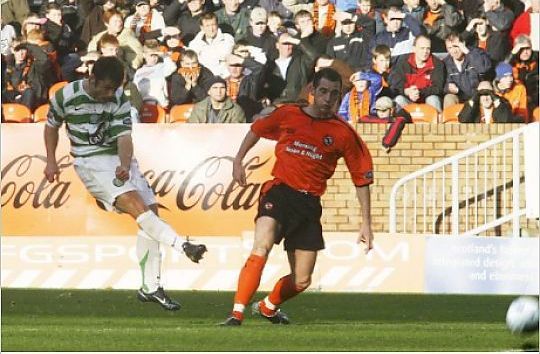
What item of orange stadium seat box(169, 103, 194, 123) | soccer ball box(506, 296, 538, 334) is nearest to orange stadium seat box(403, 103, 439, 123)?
orange stadium seat box(169, 103, 194, 123)

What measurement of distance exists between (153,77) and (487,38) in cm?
466

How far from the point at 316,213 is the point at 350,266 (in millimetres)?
6420

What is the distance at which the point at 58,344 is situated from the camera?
37.0ft

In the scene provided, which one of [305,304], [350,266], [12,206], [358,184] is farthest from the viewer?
[12,206]

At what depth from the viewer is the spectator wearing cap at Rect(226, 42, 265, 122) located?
912 inches

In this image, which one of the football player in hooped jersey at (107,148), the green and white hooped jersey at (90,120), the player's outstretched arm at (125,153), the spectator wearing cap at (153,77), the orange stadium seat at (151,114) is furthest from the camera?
the spectator wearing cap at (153,77)

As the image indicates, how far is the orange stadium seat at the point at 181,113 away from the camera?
2344 cm

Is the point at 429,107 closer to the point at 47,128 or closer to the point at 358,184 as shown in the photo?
the point at 47,128

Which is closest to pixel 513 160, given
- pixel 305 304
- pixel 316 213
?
pixel 305 304

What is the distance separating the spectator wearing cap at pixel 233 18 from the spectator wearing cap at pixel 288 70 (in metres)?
0.76

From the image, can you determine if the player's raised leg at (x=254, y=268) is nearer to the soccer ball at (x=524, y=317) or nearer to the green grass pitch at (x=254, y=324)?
the green grass pitch at (x=254, y=324)

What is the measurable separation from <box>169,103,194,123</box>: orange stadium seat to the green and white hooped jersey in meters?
5.02

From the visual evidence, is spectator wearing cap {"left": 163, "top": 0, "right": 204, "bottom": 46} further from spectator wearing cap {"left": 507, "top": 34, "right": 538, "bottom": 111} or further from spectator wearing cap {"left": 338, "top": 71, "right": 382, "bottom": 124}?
spectator wearing cap {"left": 507, "top": 34, "right": 538, "bottom": 111}

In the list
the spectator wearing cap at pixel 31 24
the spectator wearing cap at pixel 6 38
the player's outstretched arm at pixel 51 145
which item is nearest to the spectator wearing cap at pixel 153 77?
the spectator wearing cap at pixel 31 24
